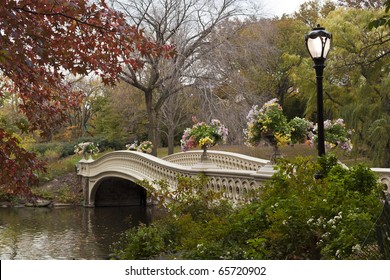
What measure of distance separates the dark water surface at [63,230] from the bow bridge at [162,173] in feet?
3.39

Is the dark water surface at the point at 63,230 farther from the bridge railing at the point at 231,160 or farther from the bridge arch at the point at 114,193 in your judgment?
the bridge railing at the point at 231,160

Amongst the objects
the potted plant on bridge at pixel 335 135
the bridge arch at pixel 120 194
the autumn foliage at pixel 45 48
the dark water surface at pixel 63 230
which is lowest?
the dark water surface at pixel 63 230

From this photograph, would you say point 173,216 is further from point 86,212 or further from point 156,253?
point 86,212

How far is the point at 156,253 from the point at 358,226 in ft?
10.2

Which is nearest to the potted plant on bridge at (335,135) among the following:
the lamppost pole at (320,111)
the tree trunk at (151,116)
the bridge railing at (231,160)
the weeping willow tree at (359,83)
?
the weeping willow tree at (359,83)

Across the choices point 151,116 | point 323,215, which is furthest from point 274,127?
point 151,116

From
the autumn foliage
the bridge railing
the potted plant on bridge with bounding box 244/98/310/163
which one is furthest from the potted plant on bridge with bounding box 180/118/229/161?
the autumn foliage

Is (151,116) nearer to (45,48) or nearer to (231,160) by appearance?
(231,160)

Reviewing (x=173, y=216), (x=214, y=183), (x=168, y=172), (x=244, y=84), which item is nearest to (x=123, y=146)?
(x=244, y=84)

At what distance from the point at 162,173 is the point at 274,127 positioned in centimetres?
761

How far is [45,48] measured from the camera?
611cm

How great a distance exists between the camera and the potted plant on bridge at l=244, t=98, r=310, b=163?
1048cm

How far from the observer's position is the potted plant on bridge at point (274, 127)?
1048 centimetres

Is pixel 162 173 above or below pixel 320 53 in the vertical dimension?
below
